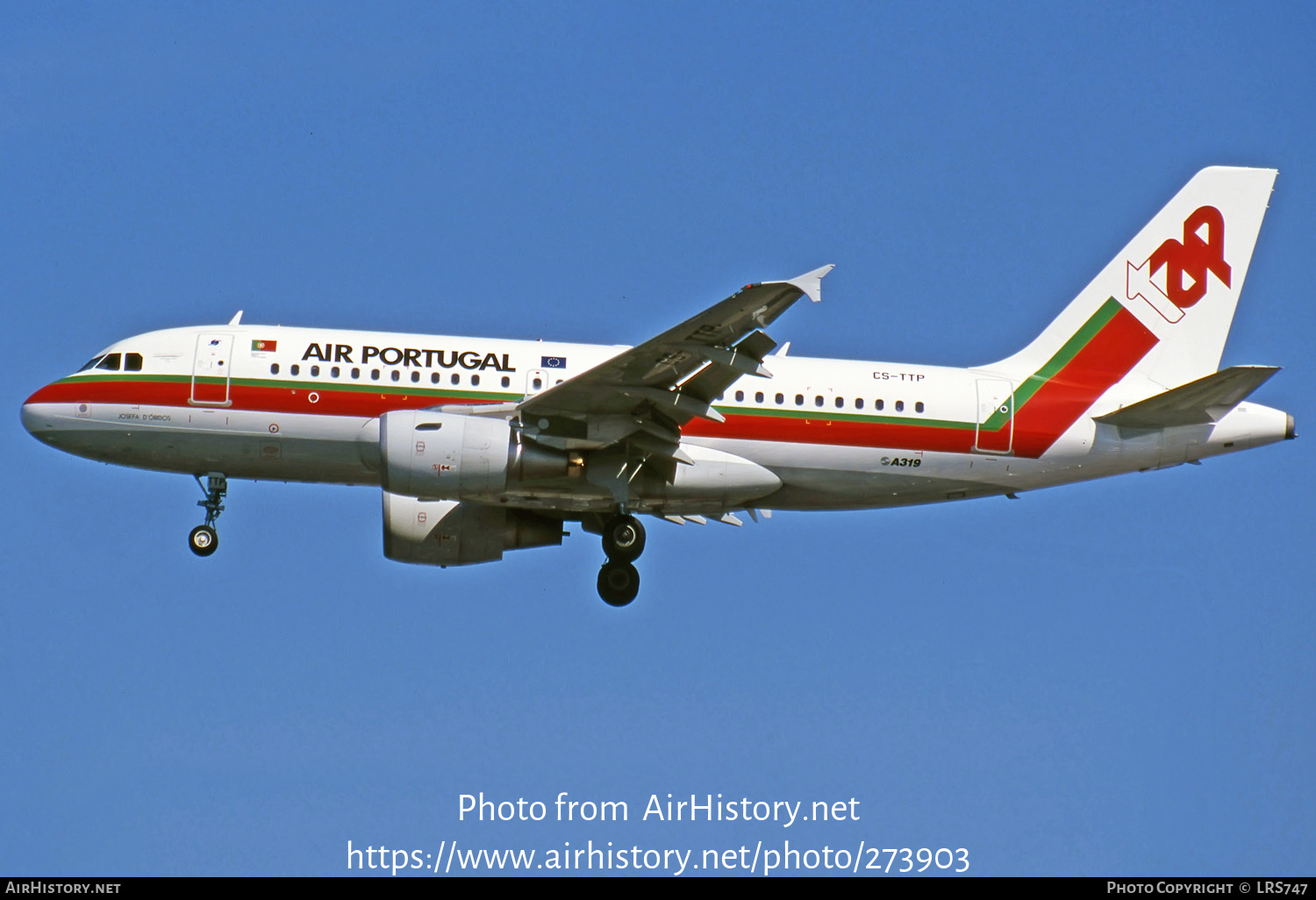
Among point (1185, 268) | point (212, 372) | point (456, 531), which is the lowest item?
point (456, 531)

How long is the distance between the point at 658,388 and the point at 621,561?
4176mm

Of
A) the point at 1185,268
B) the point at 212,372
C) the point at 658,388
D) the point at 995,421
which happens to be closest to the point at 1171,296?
the point at 1185,268

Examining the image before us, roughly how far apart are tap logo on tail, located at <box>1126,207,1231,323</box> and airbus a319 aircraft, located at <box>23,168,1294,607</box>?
129cm

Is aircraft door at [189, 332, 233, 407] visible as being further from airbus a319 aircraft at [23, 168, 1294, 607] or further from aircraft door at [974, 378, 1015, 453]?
aircraft door at [974, 378, 1015, 453]

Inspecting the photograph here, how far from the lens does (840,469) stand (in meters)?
33.6

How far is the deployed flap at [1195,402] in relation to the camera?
31562 millimetres

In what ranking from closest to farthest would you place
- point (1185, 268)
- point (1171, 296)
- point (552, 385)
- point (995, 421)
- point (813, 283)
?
point (813, 283) < point (552, 385) < point (995, 421) < point (1171, 296) < point (1185, 268)

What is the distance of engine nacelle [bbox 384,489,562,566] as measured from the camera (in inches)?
1401

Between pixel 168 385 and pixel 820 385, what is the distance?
39.3 ft

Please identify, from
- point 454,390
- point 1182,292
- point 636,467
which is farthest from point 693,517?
point 1182,292

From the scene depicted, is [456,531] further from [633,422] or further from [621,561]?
[633,422]

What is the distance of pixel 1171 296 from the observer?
35750 millimetres

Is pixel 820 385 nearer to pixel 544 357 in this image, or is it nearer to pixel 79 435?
pixel 544 357

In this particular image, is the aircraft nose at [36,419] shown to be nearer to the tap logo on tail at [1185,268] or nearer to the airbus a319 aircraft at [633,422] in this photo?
the airbus a319 aircraft at [633,422]
